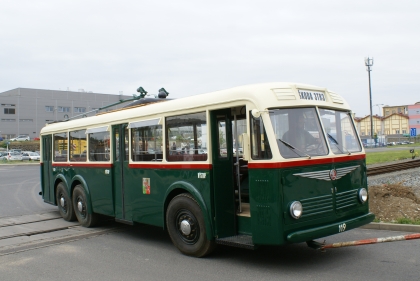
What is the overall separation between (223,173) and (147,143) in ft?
6.31

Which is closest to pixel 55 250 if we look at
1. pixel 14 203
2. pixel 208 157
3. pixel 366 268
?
pixel 208 157

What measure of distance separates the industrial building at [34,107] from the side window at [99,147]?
75.7 metres

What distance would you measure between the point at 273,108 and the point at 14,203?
1136cm

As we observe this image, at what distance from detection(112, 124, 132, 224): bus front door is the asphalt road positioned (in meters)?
0.60

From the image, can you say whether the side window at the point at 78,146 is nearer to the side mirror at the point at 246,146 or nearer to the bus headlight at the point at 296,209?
the side mirror at the point at 246,146

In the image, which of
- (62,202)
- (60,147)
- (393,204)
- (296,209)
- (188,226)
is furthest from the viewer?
(60,147)

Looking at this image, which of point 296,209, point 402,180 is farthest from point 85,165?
point 402,180

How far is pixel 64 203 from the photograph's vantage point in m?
11.2

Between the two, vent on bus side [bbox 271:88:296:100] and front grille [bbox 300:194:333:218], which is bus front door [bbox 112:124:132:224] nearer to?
vent on bus side [bbox 271:88:296:100]

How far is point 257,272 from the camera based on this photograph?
6.23m

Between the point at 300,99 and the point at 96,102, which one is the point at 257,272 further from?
the point at 96,102

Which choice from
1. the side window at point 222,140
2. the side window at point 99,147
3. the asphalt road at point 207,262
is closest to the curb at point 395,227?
the asphalt road at point 207,262

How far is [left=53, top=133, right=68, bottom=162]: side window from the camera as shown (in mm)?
11188

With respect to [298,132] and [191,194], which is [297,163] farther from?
[191,194]
